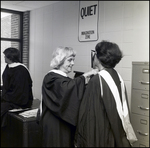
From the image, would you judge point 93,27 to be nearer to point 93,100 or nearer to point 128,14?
point 128,14

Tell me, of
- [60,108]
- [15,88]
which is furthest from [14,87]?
[60,108]

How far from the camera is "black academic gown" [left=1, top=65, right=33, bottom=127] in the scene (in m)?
3.49

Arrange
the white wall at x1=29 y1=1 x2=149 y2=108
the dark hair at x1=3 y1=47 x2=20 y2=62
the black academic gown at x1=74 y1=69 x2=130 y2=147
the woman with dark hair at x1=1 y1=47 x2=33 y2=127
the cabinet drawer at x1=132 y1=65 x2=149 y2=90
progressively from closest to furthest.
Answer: the black academic gown at x1=74 y1=69 x2=130 y2=147
the cabinet drawer at x1=132 y1=65 x2=149 y2=90
the white wall at x1=29 y1=1 x2=149 y2=108
the woman with dark hair at x1=1 y1=47 x2=33 y2=127
the dark hair at x1=3 y1=47 x2=20 y2=62

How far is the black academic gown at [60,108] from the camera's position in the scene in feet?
6.73

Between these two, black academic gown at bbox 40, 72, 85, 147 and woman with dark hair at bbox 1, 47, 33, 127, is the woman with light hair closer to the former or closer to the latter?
black academic gown at bbox 40, 72, 85, 147

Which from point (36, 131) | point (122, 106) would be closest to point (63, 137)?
point (122, 106)

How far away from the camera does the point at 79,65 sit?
13.2ft

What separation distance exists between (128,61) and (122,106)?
1.38m

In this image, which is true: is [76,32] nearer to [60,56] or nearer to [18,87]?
[18,87]

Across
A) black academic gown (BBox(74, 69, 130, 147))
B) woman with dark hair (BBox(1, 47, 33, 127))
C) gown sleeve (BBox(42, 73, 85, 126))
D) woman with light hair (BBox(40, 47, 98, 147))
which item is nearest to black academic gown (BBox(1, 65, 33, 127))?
woman with dark hair (BBox(1, 47, 33, 127))

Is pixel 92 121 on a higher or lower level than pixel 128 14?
lower

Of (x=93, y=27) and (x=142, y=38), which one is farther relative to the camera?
(x=93, y=27)

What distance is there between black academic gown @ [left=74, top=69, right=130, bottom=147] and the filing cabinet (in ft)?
2.83

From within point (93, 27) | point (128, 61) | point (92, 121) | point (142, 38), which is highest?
point (93, 27)
